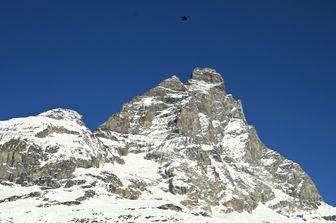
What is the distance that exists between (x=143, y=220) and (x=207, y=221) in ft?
58.4

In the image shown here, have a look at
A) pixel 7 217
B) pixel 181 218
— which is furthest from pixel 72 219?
pixel 181 218

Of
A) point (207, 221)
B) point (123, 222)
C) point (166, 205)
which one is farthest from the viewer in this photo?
point (166, 205)

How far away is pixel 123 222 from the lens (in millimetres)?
171000

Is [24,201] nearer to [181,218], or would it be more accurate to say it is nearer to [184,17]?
[181,218]

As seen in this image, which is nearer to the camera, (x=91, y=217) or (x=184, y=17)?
(x=184, y=17)

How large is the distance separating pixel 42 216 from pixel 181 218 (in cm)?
3317

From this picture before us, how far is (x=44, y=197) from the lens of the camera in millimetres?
199875

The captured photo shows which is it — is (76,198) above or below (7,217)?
above

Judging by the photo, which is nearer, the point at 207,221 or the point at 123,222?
the point at 123,222

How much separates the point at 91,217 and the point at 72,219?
15.1 ft

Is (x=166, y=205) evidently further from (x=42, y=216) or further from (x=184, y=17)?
(x=184, y=17)

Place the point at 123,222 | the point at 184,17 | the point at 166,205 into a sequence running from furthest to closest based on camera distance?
the point at 166,205 → the point at 123,222 → the point at 184,17

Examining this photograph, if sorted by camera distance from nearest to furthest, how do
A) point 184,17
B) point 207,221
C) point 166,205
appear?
point 184,17, point 207,221, point 166,205

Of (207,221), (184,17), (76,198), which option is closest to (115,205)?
(76,198)
